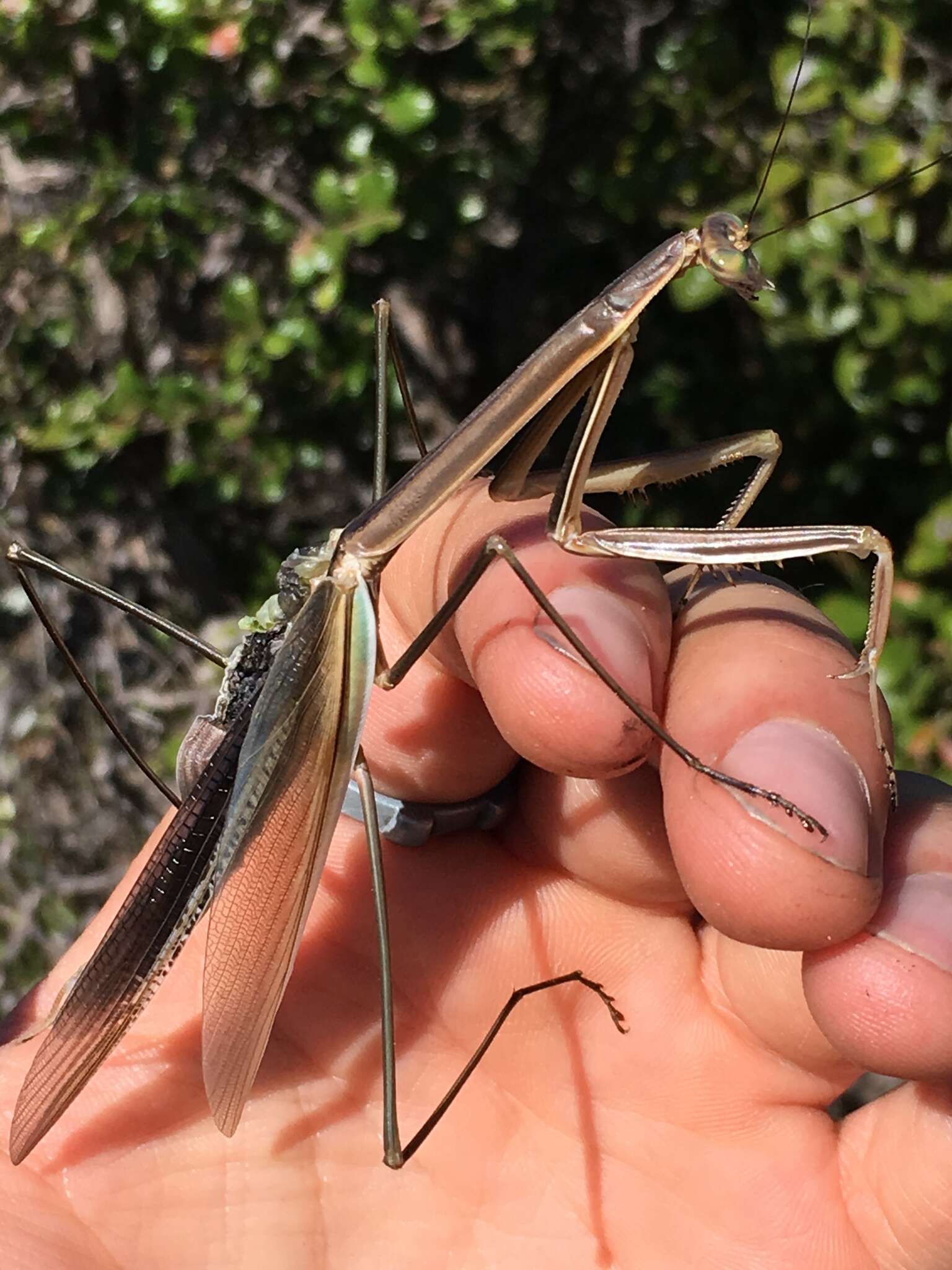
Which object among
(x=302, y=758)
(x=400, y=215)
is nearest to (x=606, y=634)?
(x=302, y=758)

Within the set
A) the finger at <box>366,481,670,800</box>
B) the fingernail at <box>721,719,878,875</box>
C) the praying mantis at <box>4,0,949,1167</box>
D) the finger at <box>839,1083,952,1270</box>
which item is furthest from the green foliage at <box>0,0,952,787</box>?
the fingernail at <box>721,719,878,875</box>

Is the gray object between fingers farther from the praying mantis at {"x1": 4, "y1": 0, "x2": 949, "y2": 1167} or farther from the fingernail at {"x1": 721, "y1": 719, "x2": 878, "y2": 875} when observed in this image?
the fingernail at {"x1": 721, "y1": 719, "x2": 878, "y2": 875}

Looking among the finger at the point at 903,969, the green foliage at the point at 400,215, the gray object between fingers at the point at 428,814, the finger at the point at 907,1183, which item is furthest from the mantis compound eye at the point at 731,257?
the finger at the point at 907,1183

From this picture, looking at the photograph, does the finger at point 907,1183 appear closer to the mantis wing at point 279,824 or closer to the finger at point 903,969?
the finger at point 903,969

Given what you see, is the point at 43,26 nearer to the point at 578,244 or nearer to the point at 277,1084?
the point at 578,244

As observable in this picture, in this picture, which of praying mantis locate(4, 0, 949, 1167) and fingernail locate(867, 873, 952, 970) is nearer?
fingernail locate(867, 873, 952, 970)

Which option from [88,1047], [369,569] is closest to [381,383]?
[369,569]
